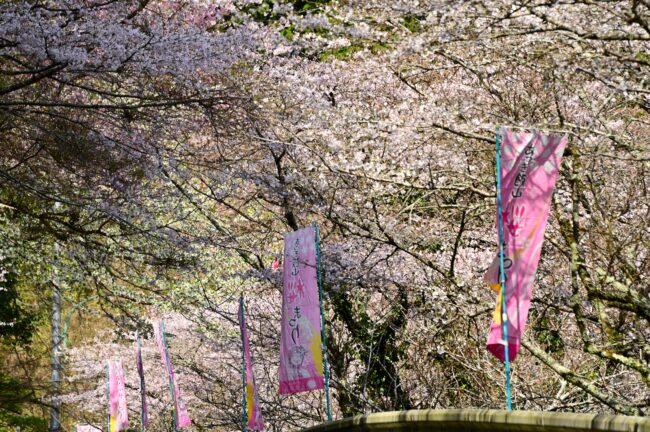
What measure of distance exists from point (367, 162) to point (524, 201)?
3636mm

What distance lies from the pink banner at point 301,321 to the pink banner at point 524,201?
11.2 feet

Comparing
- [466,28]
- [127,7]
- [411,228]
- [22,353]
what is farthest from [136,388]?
[466,28]

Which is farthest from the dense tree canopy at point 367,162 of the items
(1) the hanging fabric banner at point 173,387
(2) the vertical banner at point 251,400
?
(1) the hanging fabric banner at point 173,387

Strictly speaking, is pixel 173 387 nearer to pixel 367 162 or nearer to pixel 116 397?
pixel 116 397

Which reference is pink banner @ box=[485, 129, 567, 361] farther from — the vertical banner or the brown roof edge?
the vertical banner

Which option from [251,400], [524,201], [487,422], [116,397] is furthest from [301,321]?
[116,397]

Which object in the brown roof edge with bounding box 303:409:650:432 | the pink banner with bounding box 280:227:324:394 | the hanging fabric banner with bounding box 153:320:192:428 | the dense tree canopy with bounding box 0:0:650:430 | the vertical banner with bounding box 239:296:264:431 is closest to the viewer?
the brown roof edge with bounding box 303:409:650:432

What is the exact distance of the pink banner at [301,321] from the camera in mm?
10266

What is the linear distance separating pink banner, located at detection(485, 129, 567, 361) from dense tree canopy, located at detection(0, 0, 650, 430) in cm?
40

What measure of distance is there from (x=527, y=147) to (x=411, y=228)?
4075mm

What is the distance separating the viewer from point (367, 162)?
10.6m

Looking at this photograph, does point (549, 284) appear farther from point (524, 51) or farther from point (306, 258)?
point (524, 51)

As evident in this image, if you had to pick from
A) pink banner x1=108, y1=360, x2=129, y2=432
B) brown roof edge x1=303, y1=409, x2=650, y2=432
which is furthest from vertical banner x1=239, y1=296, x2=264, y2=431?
pink banner x1=108, y1=360, x2=129, y2=432

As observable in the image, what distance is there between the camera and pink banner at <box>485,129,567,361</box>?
7.04 m
